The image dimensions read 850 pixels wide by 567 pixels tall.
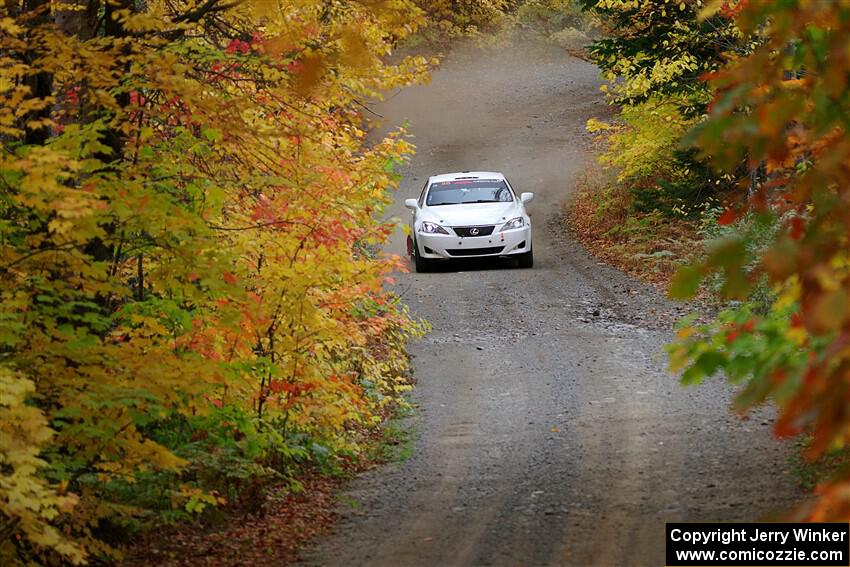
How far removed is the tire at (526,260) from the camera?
65.9 feet

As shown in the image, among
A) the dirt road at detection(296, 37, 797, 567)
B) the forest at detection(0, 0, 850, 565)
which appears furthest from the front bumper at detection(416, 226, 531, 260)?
the forest at detection(0, 0, 850, 565)

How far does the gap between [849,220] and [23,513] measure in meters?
4.39

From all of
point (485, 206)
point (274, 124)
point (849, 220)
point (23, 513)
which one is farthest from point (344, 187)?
point (485, 206)

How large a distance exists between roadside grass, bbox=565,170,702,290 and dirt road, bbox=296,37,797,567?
2.10 ft

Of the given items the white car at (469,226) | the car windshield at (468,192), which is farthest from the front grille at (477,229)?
the car windshield at (468,192)

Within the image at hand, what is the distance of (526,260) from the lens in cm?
2023

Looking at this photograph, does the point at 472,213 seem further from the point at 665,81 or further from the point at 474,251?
the point at 665,81

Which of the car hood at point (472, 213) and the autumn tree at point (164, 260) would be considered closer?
the autumn tree at point (164, 260)

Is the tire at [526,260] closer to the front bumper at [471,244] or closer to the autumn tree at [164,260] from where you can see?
the front bumper at [471,244]

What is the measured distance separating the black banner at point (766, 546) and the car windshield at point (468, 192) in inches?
506

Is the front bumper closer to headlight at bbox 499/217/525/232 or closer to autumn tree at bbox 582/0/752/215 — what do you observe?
headlight at bbox 499/217/525/232

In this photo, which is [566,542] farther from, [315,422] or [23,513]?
[23,513]

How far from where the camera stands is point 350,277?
9281mm

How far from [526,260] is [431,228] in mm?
2206
